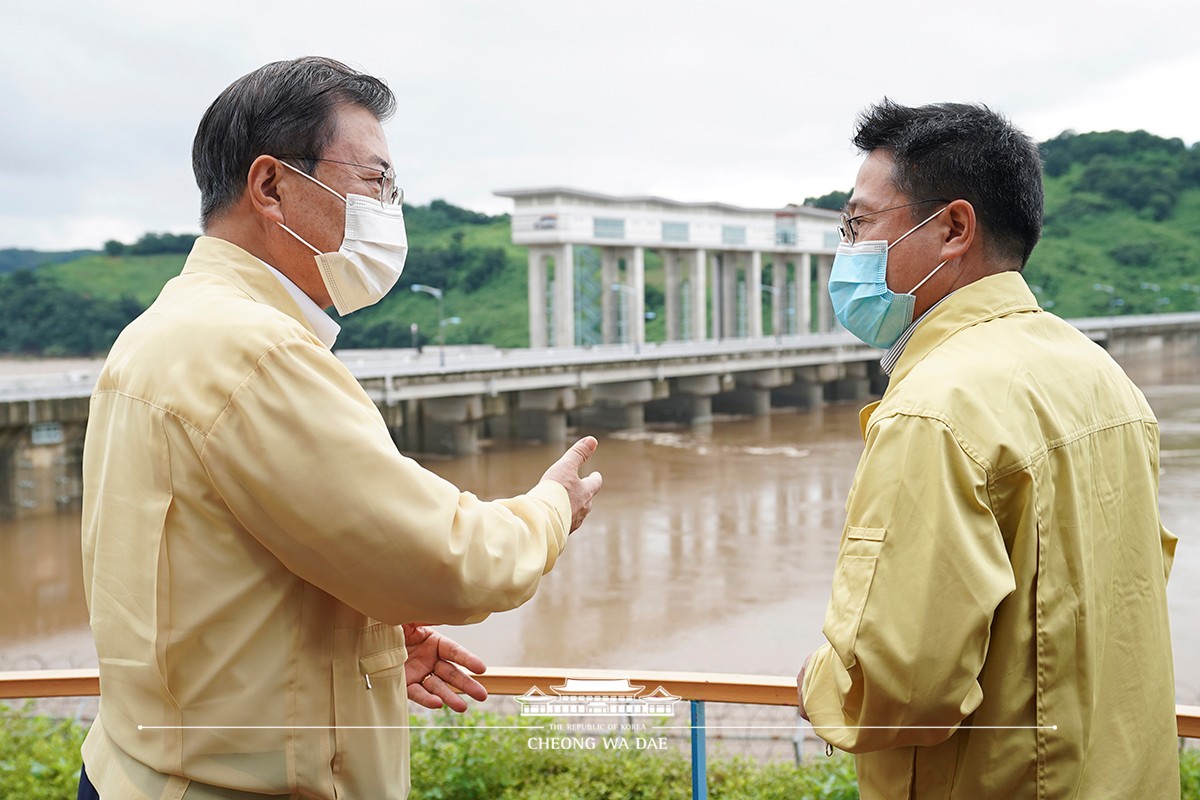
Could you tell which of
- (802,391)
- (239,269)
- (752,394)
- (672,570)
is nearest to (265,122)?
(239,269)

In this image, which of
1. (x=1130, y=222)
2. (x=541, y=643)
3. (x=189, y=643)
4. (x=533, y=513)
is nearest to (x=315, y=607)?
(x=189, y=643)

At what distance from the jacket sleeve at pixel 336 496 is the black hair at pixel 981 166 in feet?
3.88

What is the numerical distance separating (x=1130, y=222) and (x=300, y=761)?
91455mm

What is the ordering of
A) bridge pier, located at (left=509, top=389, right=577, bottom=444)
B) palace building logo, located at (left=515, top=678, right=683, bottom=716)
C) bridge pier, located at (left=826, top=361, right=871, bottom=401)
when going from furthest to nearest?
bridge pier, located at (left=826, top=361, right=871, bottom=401) < bridge pier, located at (left=509, top=389, right=577, bottom=444) < palace building logo, located at (left=515, top=678, right=683, bottom=716)

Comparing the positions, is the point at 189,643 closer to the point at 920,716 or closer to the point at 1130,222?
the point at 920,716

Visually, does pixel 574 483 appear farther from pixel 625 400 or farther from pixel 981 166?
pixel 625 400

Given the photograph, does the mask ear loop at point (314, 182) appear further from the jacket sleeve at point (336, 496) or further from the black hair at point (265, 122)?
the jacket sleeve at point (336, 496)

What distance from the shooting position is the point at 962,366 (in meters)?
1.77

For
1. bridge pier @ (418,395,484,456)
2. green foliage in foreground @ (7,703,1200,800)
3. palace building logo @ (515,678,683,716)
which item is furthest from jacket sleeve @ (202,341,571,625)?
bridge pier @ (418,395,484,456)

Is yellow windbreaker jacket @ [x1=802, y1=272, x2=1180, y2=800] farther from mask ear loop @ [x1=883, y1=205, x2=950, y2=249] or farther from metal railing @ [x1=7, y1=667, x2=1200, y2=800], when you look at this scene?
metal railing @ [x1=7, y1=667, x2=1200, y2=800]

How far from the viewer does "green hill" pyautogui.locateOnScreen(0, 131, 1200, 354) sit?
5372cm

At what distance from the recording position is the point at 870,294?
2.35 meters

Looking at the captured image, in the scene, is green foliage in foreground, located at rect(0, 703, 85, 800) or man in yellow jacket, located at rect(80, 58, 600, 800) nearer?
man in yellow jacket, located at rect(80, 58, 600, 800)

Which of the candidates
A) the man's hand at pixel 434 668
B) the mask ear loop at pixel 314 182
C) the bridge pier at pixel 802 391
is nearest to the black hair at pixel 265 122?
the mask ear loop at pixel 314 182
